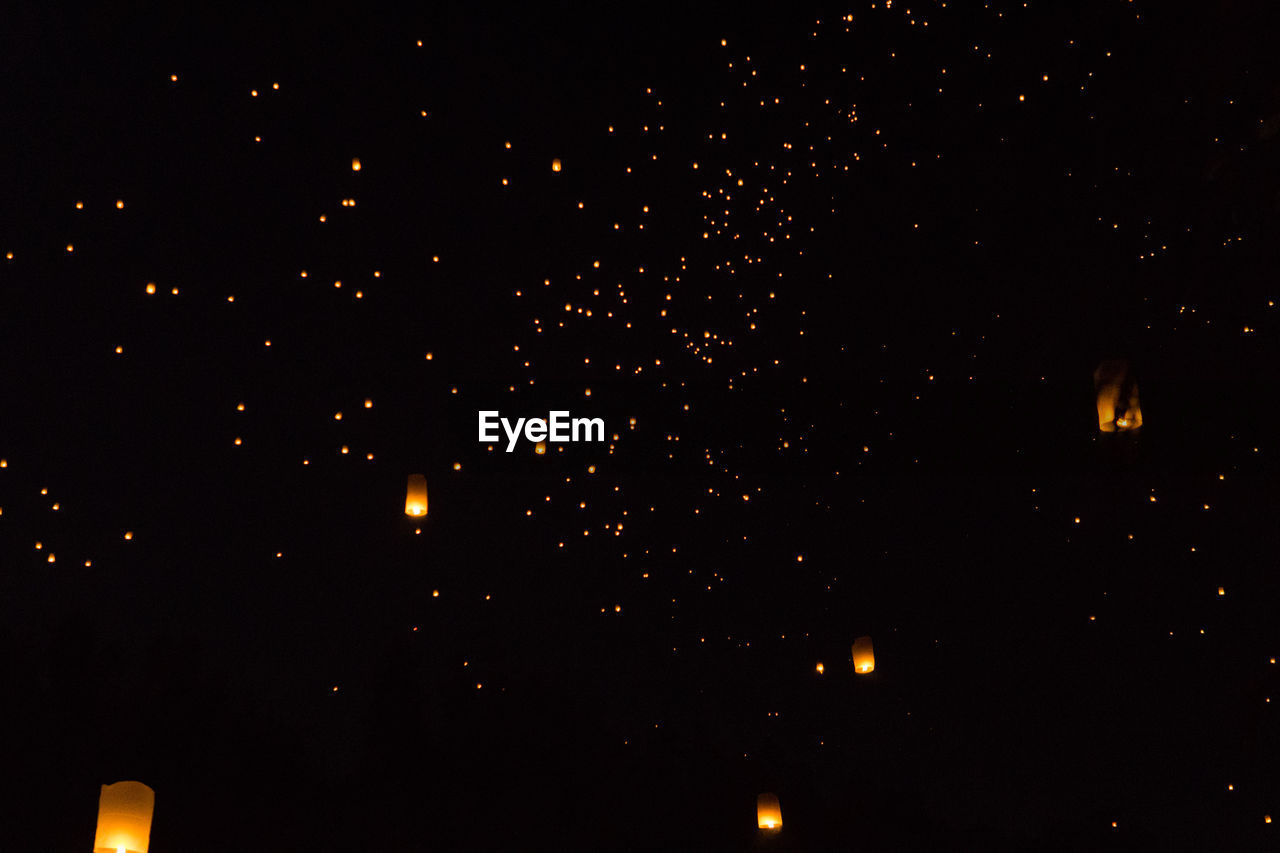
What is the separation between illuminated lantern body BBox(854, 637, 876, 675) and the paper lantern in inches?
113

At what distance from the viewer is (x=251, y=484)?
13.1 ft

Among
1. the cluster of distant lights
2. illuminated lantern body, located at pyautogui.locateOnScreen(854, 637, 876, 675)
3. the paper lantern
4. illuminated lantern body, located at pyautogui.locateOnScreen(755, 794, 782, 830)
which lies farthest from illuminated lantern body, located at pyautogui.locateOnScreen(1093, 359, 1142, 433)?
illuminated lantern body, located at pyautogui.locateOnScreen(755, 794, 782, 830)

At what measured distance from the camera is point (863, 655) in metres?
4.65

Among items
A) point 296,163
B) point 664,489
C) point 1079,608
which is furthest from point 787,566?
point 296,163

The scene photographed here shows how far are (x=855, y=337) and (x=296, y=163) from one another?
2.11 m

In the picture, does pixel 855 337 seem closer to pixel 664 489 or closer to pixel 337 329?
pixel 664 489

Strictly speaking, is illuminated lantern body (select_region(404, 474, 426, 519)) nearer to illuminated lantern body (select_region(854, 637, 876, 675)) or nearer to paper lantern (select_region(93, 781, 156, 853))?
paper lantern (select_region(93, 781, 156, 853))

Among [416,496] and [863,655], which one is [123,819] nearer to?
[416,496]

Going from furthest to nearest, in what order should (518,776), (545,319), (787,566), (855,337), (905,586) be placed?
(518,776), (905,586), (787,566), (855,337), (545,319)

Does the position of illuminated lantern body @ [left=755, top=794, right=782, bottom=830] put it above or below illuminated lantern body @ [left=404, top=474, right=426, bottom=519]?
below

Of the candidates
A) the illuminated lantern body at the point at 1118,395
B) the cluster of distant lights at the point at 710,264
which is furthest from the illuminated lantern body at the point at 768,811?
the illuminated lantern body at the point at 1118,395

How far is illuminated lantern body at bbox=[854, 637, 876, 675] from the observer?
15.3ft

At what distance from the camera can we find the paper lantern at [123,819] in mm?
2557

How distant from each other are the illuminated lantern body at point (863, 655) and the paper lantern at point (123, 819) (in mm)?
2865
